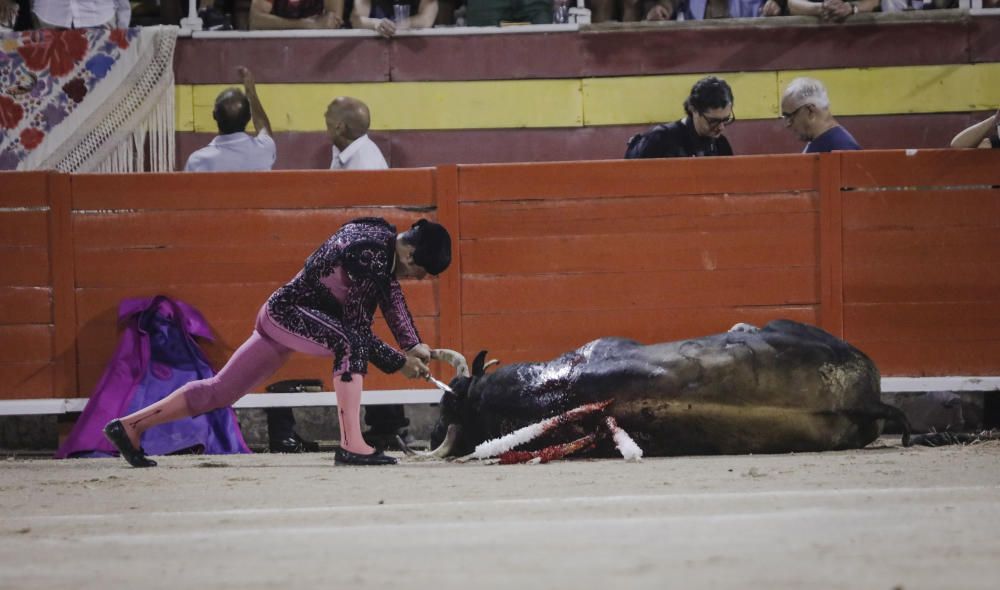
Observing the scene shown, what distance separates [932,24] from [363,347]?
4.24 meters

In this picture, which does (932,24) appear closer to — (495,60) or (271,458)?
(495,60)

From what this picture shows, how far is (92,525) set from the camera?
3982mm

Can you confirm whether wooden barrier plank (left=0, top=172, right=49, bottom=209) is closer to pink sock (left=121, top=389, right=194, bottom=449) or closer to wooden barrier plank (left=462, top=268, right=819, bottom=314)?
pink sock (left=121, top=389, right=194, bottom=449)

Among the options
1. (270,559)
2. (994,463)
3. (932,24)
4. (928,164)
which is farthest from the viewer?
(932,24)

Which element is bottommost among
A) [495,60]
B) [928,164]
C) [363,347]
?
[363,347]

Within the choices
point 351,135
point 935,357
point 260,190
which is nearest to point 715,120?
point 935,357

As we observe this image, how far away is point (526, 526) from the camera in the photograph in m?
3.69

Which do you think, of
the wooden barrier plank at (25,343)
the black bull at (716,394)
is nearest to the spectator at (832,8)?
the black bull at (716,394)

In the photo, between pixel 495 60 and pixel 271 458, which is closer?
pixel 271 458

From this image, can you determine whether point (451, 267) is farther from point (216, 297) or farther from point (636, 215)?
point (216, 297)

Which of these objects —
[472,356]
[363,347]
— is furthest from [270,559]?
[472,356]

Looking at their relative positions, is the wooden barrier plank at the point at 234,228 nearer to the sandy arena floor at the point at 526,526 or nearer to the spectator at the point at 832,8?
the sandy arena floor at the point at 526,526

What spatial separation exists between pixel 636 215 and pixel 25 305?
10.3 feet

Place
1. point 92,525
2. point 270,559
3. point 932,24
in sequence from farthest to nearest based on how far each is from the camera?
point 932,24
point 92,525
point 270,559
